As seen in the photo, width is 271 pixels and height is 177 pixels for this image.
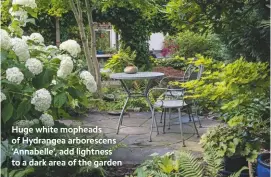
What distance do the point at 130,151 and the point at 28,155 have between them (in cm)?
157

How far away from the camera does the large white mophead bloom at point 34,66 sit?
83.0 inches

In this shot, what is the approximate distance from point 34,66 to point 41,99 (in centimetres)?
21

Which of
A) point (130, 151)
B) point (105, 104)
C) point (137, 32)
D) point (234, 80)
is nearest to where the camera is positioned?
point (234, 80)

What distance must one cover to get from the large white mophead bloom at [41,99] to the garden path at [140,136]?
1336 mm

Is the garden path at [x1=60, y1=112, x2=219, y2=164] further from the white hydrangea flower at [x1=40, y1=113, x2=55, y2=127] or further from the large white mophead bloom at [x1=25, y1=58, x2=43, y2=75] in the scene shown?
the large white mophead bloom at [x1=25, y1=58, x2=43, y2=75]

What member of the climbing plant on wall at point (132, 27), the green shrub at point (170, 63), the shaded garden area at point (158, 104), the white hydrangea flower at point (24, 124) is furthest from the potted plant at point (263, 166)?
the green shrub at point (170, 63)

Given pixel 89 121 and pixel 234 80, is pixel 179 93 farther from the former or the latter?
pixel 234 80

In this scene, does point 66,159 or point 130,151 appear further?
point 130,151

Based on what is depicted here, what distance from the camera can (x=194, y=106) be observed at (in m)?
4.91

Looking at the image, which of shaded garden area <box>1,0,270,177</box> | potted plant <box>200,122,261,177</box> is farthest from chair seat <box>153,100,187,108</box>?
potted plant <box>200,122,261,177</box>

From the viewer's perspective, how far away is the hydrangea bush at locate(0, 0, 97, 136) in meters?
2.07

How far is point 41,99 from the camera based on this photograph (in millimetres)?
2057

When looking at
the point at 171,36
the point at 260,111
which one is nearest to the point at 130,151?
the point at 260,111

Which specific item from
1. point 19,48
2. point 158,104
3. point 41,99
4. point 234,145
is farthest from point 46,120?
point 158,104
